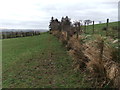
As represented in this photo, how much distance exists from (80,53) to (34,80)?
1841mm

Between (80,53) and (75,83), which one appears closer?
(75,83)

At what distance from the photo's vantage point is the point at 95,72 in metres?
4.25

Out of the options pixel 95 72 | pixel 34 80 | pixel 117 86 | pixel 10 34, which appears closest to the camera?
pixel 117 86

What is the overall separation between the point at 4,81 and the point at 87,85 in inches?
105

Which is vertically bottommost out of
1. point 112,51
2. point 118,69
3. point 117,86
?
point 117,86

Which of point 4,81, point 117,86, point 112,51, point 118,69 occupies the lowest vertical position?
point 4,81

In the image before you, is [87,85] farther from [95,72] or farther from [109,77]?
[109,77]

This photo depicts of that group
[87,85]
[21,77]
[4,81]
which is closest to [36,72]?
[21,77]

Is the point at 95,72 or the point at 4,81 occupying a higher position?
the point at 95,72

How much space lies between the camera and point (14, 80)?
17.7 feet

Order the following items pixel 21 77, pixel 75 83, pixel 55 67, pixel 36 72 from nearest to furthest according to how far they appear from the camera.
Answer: pixel 75 83 < pixel 21 77 < pixel 36 72 < pixel 55 67

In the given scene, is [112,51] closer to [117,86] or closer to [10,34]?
[117,86]

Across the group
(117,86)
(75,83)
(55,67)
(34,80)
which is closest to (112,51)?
(117,86)

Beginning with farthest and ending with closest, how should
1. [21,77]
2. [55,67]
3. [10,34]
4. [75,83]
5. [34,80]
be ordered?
[10,34]
[55,67]
[21,77]
[34,80]
[75,83]
